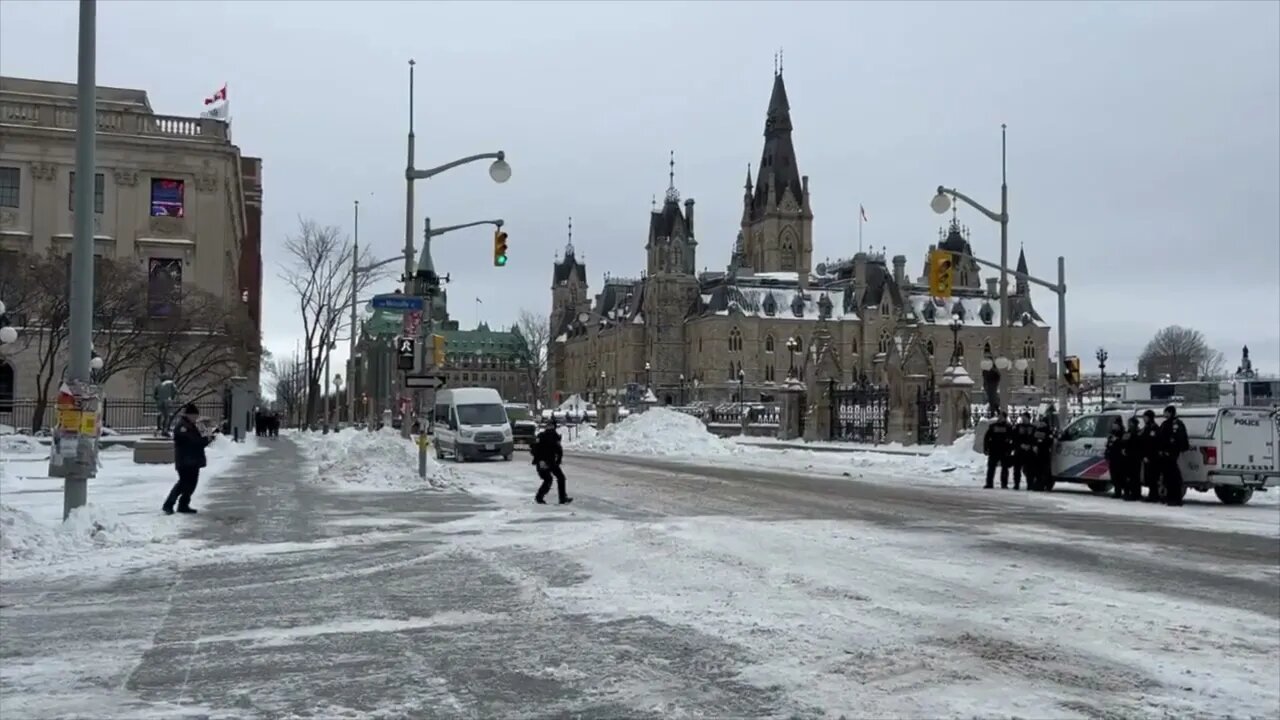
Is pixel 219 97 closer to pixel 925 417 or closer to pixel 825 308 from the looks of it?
pixel 925 417

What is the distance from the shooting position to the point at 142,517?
711 inches

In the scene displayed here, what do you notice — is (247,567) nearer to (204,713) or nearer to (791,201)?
(204,713)

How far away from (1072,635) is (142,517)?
14219mm

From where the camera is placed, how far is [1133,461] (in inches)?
960

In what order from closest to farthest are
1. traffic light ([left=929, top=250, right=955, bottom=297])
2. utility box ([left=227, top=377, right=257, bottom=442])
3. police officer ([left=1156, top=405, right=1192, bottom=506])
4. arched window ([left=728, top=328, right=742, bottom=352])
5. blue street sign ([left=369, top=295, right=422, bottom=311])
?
police officer ([left=1156, top=405, right=1192, bottom=506]) → blue street sign ([left=369, top=295, right=422, bottom=311]) → traffic light ([left=929, top=250, right=955, bottom=297]) → utility box ([left=227, top=377, right=257, bottom=442]) → arched window ([left=728, top=328, right=742, bottom=352])

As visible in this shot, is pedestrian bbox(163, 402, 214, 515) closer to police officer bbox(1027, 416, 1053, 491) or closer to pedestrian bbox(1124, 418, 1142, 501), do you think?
pedestrian bbox(1124, 418, 1142, 501)

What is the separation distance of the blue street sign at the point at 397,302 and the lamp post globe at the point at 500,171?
3491 mm

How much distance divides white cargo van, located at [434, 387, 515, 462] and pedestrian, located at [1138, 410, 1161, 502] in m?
22.4

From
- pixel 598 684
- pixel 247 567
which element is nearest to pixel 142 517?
pixel 247 567

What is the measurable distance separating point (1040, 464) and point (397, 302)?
611 inches

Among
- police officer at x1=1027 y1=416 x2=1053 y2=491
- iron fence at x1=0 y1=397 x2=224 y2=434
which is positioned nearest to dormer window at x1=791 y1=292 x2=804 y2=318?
iron fence at x1=0 y1=397 x2=224 y2=434

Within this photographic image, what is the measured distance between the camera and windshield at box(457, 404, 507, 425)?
41.3 m

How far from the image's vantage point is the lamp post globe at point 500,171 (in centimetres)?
2780

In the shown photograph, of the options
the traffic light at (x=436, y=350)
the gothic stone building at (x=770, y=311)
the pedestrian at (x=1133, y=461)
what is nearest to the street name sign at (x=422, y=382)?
the traffic light at (x=436, y=350)
